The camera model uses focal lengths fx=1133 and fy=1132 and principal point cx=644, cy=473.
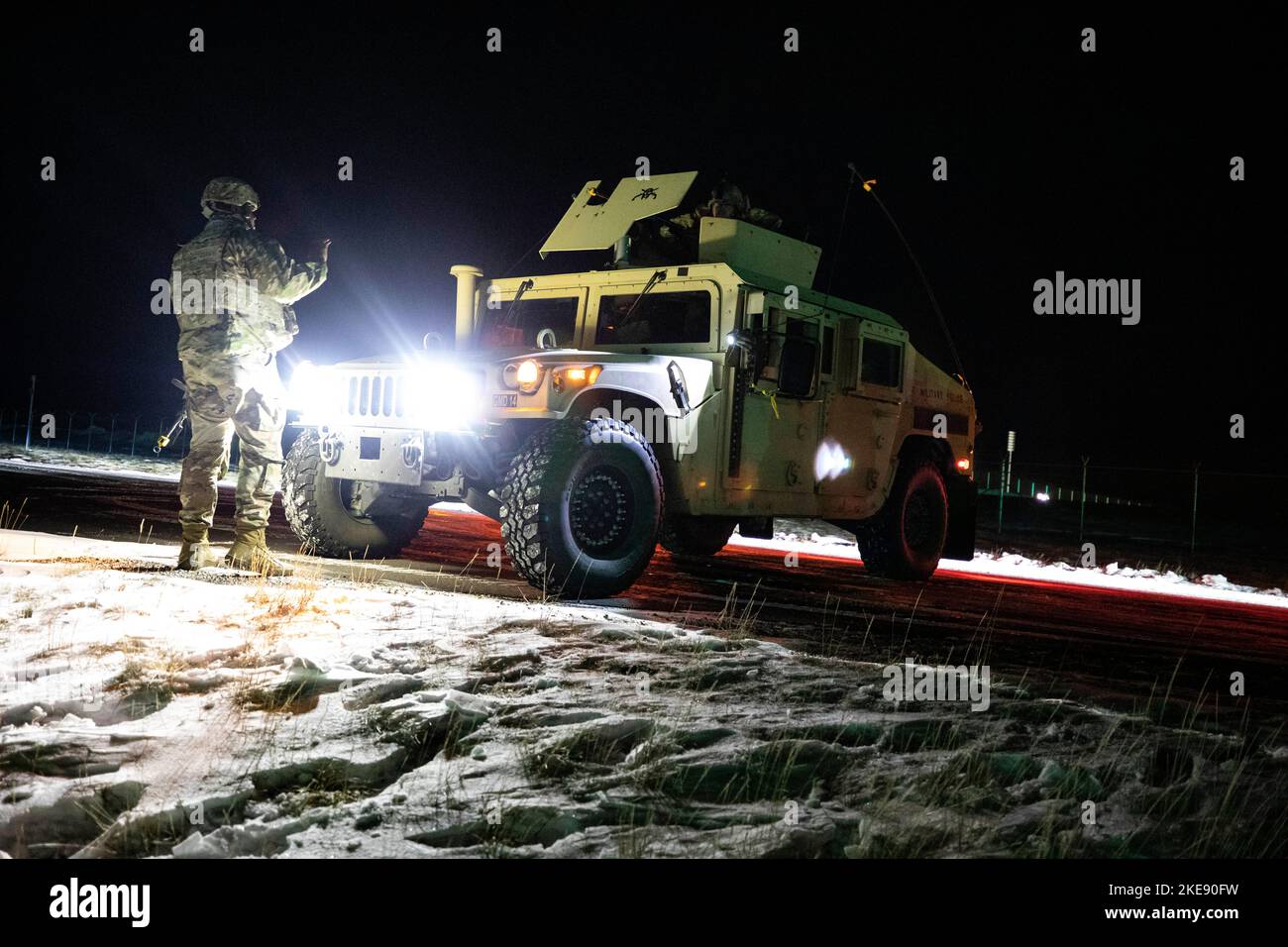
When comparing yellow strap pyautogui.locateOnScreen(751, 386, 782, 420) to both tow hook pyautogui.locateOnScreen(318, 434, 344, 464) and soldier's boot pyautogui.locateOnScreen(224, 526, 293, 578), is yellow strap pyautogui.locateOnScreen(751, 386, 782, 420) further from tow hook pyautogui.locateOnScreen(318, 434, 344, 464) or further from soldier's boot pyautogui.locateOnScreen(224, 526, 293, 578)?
soldier's boot pyautogui.locateOnScreen(224, 526, 293, 578)

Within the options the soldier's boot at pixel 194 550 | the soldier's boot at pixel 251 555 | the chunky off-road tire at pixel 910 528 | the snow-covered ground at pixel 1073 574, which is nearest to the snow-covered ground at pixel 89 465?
the snow-covered ground at pixel 1073 574

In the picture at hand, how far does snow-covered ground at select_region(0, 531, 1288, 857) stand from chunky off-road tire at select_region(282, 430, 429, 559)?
275 cm

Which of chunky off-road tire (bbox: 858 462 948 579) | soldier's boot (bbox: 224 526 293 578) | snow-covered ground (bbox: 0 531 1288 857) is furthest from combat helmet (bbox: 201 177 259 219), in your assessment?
chunky off-road tire (bbox: 858 462 948 579)

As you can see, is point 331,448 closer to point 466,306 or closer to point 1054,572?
point 466,306

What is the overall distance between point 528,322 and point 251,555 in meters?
3.10

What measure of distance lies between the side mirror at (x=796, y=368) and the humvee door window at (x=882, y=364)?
107 cm

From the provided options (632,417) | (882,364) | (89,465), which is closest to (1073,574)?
(882,364)

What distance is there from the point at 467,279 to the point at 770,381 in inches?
112

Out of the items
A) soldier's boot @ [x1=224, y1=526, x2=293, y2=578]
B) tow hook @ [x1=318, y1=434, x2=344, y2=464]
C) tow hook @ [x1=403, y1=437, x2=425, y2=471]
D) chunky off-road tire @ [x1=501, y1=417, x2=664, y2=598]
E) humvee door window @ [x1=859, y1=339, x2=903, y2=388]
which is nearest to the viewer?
chunky off-road tire @ [x1=501, y1=417, x2=664, y2=598]

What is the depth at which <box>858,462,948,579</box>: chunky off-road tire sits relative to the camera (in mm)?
10172

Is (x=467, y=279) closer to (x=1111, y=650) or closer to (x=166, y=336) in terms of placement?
(x=1111, y=650)

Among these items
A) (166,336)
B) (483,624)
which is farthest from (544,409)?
(166,336)

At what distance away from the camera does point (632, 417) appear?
7.49 m

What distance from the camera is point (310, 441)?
807 cm
